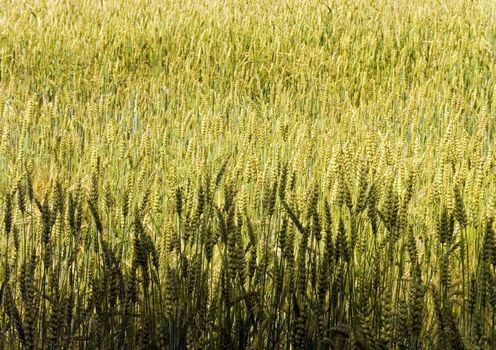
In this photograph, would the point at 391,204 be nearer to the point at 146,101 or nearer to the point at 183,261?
the point at 183,261

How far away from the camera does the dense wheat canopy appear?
181 cm

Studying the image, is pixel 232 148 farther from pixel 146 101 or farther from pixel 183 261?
pixel 183 261

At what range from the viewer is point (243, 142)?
2.95 meters

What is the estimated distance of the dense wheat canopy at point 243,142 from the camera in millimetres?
1807

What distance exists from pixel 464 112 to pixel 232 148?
1.21 m

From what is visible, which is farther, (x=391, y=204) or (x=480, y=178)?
(x=480, y=178)

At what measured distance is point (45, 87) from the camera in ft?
16.1

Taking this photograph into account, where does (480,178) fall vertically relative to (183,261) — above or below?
above

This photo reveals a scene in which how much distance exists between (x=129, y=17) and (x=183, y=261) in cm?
414

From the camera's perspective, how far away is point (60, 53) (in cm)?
522

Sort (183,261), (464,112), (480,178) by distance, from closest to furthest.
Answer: (183,261) → (480,178) → (464,112)

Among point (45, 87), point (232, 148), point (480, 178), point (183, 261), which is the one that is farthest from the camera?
point (45, 87)

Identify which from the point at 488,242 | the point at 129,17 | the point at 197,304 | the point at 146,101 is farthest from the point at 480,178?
the point at 129,17

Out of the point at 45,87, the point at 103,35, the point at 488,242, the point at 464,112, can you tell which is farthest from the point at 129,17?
the point at 488,242
